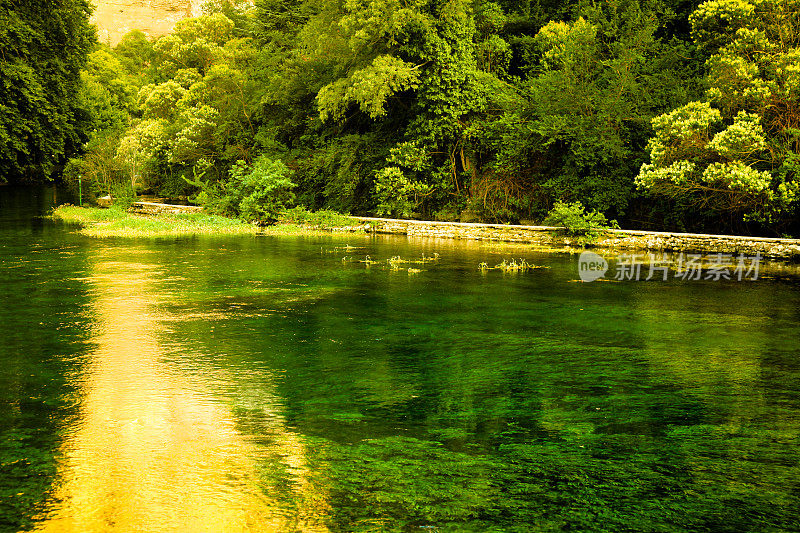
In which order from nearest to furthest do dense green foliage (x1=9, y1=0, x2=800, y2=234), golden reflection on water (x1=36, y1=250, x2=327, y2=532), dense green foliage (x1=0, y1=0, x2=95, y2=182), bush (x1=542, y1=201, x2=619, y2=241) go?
1. golden reflection on water (x1=36, y1=250, x2=327, y2=532)
2. dense green foliage (x1=9, y1=0, x2=800, y2=234)
3. bush (x1=542, y1=201, x2=619, y2=241)
4. dense green foliage (x1=0, y1=0, x2=95, y2=182)

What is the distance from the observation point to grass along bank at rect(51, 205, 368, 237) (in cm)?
2555

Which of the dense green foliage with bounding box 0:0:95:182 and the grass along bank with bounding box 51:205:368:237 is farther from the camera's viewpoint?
the dense green foliage with bounding box 0:0:95:182

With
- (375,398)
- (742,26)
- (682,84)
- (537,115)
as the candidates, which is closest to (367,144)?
(537,115)

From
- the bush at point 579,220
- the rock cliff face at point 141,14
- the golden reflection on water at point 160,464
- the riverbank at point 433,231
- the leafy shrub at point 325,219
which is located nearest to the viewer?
the golden reflection on water at point 160,464

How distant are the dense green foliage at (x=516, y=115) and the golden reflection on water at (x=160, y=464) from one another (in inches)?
626

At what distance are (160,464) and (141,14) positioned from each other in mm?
165290

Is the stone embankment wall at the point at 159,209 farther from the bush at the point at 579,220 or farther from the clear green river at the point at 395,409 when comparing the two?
the clear green river at the point at 395,409

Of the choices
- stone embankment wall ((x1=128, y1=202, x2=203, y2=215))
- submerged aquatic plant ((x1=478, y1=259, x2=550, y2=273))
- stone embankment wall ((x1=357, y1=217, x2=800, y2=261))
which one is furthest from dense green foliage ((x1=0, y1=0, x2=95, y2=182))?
submerged aquatic plant ((x1=478, y1=259, x2=550, y2=273))

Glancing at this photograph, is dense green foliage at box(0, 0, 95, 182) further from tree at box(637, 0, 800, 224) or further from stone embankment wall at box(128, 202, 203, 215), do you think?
tree at box(637, 0, 800, 224)

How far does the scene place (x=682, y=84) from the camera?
74.0 ft

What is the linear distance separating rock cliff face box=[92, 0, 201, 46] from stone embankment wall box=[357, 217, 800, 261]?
134 meters

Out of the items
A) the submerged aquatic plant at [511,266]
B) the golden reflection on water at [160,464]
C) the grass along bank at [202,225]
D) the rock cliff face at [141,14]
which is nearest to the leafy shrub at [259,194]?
the grass along bank at [202,225]

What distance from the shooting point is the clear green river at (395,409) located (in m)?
4.73

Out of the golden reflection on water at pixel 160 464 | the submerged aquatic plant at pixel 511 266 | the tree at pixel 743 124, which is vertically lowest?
the golden reflection on water at pixel 160 464
